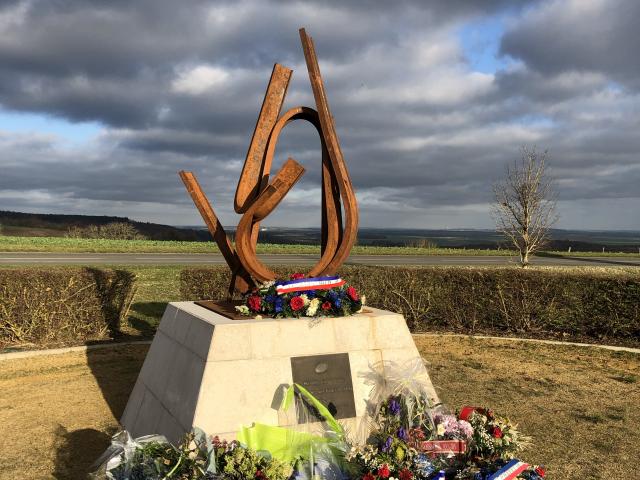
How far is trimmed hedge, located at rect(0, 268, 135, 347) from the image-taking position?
966 cm

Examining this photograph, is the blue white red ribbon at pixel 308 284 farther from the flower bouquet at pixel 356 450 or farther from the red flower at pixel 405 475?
the red flower at pixel 405 475

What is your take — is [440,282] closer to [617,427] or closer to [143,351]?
[617,427]

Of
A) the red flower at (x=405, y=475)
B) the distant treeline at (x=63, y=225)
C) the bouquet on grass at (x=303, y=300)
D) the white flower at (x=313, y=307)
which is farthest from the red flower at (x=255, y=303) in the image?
the distant treeline at (x=63, y=225)

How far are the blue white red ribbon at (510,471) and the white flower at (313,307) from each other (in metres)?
2.32

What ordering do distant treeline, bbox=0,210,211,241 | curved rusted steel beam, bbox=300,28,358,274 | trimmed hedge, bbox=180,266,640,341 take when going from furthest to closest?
distant treeline, bbox=0,210,211,241 < trimmed hedge, bbox=180,266,640,341 < curved rusted steel beam, bbox=300,28,358,274

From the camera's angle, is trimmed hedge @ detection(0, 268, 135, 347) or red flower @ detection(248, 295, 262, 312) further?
trimmed hedge @ detection(0, 268, 135, 347)

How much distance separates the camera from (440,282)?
36.7ft

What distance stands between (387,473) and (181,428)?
78.7 inches

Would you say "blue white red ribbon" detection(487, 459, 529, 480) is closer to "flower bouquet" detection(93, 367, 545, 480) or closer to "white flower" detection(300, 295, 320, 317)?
"flower bouquet" detection(93, 367, 545, 480)

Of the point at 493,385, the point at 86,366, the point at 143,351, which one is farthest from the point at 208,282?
the point at 493,385

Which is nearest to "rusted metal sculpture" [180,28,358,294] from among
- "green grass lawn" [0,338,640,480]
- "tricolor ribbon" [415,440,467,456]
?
"green grass lawn" [0,338,640,480]

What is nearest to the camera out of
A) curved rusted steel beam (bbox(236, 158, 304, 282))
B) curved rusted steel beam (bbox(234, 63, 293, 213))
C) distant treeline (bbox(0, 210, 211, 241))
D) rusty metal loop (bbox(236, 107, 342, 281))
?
curved rusted steel beam (bbox(236, 158, 304, 282))

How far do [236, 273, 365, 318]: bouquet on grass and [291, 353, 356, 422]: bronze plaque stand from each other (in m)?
0.55

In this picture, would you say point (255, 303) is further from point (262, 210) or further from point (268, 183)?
point (268, 183)
